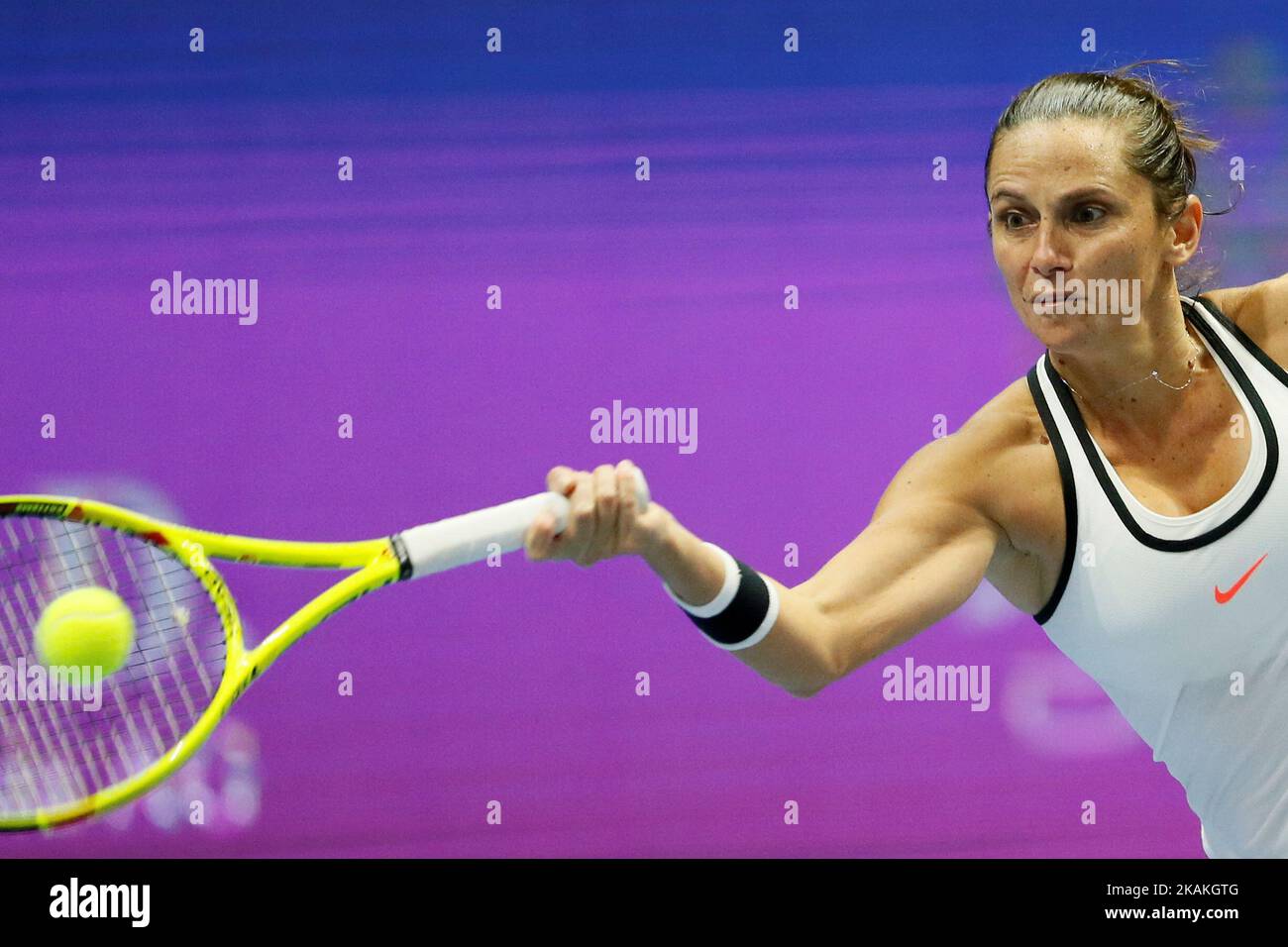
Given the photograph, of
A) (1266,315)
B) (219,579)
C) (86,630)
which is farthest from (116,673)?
(1266,315)

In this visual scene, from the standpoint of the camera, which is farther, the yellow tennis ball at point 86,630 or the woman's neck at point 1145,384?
the yellow tennis ball at point 86,630

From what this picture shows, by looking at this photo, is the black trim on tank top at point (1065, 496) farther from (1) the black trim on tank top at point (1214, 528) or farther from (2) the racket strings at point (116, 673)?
(2) the racket strings at point (116, 673)

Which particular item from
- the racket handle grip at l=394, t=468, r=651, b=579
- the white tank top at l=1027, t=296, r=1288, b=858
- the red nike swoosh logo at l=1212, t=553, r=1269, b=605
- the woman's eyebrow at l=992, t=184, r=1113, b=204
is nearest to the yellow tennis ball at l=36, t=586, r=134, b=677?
the racket handle grip at l=394, t=468, r=651, b=579

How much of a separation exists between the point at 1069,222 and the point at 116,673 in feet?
6.55

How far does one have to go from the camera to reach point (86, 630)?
8.86 feet

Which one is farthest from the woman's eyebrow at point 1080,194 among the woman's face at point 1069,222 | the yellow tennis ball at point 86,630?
the yellow tennis ball at point 86,630

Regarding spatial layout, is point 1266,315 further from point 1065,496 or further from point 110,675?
point 110,675

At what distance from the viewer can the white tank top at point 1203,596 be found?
1987 millimetres

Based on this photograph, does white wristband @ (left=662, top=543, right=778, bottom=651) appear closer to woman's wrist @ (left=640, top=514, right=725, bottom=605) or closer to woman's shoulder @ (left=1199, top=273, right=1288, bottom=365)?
woman's wrist @ (left=640, top=514, right=725, bottom=605)

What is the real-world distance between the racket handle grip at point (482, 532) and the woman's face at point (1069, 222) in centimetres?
64

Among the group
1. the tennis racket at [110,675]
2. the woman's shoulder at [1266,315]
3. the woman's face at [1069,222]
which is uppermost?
the woman's face at [1069,222]
